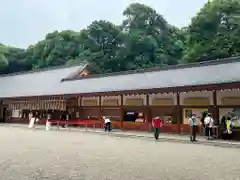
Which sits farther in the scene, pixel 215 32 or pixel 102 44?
pixel 102 44

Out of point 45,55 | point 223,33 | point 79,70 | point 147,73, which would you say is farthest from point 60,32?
point 147,73

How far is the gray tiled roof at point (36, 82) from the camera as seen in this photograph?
37.4 m

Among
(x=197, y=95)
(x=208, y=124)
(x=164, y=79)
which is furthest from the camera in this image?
(x=164, y=79)

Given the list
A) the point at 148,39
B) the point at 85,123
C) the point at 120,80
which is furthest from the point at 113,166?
the point at 148,39

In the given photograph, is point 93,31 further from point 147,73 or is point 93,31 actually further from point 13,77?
point 147,73

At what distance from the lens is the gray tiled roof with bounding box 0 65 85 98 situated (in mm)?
37375

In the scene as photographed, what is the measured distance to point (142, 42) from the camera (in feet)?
184

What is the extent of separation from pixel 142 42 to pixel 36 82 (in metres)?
21.6

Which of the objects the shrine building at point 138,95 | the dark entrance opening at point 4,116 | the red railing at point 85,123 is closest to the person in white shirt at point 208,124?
the shrine building at point 138,95

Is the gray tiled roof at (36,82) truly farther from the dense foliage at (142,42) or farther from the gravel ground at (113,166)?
the gravel ground at (113,166)

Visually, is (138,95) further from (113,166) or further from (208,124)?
(113,166)

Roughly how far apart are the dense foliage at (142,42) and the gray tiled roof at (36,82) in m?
8.03

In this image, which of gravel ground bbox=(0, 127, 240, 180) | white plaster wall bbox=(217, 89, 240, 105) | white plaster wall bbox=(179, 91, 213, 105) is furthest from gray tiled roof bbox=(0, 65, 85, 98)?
gravel ground bbox=(0, 127, 240, 180)

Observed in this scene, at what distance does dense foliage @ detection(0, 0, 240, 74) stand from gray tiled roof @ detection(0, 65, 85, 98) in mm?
8034
